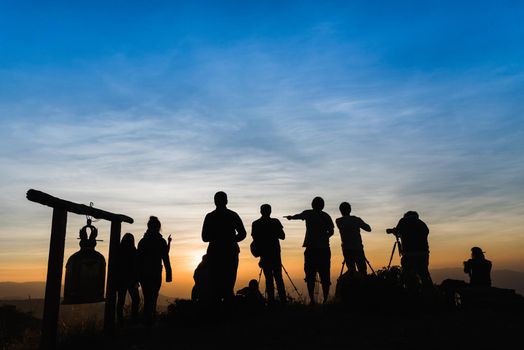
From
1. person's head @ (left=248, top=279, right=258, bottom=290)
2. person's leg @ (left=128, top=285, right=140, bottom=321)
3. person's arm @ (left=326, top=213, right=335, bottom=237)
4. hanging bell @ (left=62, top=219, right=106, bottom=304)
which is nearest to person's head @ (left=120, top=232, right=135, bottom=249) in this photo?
person's leg @ (left=128, top=285, right=140, bottom=321)

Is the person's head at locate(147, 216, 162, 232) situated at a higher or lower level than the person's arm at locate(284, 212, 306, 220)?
lower

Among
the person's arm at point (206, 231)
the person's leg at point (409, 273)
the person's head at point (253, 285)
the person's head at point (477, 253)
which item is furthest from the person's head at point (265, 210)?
the person's head at point (477, 253)

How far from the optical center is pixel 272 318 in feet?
32.1

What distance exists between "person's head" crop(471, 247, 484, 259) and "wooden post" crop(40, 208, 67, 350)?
9724mm

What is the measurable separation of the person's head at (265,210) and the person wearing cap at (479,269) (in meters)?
5.41

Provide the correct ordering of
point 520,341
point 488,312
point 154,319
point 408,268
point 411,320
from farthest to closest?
point 408,268, point 154,319, point 488,312, point 411,320, point 520,341

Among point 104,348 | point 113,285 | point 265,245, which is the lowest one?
point 104,348

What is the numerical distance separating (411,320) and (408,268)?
8.38 feet

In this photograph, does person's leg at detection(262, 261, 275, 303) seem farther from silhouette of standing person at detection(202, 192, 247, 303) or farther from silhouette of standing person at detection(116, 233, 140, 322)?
silhouette of standing person at detection(116, 233, 140, 322)

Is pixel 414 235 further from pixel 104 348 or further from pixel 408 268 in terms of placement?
pixel 104 348

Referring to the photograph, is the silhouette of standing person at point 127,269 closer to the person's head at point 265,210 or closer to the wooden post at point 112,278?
the wooden post at point 112,278

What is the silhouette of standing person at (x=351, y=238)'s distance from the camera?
11.6 meters

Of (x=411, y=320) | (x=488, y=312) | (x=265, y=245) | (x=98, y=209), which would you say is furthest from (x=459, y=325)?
(x=98, y=209)

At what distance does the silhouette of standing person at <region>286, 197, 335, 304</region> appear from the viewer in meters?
11.2
